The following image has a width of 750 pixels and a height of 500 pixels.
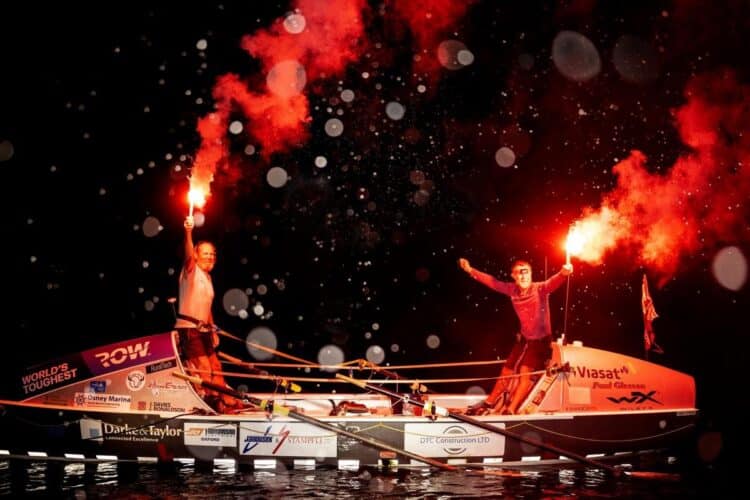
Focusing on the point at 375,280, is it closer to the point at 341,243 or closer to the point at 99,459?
the point at 341,243

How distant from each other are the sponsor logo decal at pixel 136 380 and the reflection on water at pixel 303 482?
4.63 ft

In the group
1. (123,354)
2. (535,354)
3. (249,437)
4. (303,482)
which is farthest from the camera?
(535,354)

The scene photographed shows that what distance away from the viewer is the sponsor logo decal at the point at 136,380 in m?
12.2

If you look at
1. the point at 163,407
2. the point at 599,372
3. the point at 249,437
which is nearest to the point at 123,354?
the point at 163,407

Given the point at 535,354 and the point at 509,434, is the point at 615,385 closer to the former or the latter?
the point at 535,354

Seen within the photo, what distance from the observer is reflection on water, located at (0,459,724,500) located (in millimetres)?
10547

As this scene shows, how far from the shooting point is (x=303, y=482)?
37.0 ft

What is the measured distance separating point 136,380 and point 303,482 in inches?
140

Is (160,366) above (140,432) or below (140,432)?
above

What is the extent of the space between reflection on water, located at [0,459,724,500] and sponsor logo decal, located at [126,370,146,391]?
1.41 metres

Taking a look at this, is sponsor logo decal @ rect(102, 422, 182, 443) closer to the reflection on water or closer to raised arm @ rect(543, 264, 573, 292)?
the reflection on water

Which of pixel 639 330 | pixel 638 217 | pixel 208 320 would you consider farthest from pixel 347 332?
pixel 208 320

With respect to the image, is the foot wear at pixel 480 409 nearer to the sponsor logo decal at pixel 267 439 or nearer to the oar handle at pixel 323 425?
the oar handle at pixel 323 425

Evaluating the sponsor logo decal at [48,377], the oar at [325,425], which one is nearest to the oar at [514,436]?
the oar at [325,425]
